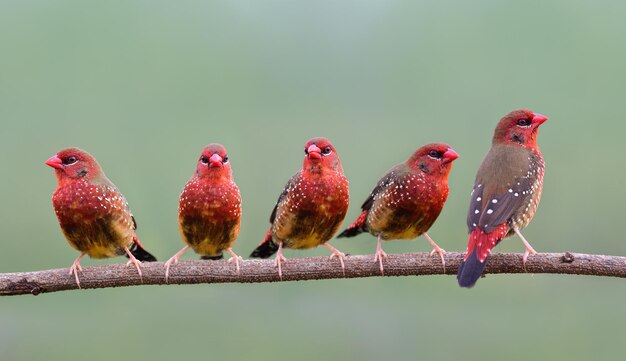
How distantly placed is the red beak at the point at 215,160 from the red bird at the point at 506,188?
1.41 m

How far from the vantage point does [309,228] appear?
4695 mm

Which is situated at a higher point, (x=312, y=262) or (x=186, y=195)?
(x=186, y=195)

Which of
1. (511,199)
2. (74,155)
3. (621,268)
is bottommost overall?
(621,268)

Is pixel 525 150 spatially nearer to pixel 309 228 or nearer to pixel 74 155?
pixel 309 228

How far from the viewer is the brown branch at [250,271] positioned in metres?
4.32

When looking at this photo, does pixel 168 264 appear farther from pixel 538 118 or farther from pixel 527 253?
pixel 538 118

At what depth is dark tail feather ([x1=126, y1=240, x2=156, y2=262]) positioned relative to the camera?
486 cm

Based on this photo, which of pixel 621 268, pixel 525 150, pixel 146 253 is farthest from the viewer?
pixel 146 253

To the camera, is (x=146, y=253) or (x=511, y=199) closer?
(x=511, y=199)

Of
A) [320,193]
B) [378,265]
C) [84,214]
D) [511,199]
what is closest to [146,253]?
[84,214]

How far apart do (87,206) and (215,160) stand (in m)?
0.85

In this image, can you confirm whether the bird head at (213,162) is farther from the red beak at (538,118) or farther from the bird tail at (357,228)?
the red beak at (538,118)

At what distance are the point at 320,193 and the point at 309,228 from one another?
0.24 meters

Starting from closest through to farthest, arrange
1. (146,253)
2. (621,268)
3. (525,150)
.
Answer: (621,268)
(525,150)
(146,253)
